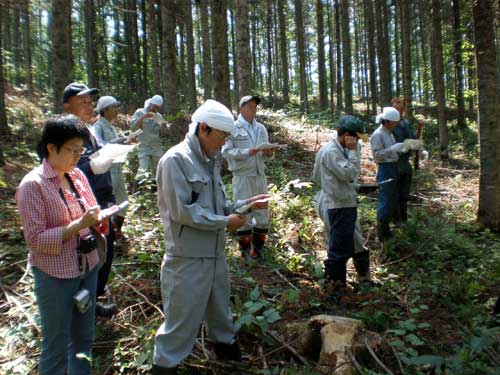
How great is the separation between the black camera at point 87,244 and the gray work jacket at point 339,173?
285 centimetres

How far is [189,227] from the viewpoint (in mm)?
2982

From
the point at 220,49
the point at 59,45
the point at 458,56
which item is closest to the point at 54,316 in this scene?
the point at 59,45

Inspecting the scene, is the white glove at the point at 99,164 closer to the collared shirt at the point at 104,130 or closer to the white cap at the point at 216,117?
the white cap at the point at 216,117

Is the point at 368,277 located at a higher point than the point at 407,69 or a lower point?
lower

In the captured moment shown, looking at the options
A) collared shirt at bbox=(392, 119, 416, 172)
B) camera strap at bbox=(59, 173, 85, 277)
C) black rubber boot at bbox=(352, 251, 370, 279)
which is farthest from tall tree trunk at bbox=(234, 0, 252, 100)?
camera strap at bbox=(59, 173, 85, 277)

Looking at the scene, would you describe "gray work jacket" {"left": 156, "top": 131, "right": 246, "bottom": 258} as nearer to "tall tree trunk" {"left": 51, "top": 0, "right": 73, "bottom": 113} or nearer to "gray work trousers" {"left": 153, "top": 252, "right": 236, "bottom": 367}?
"gray work trousers" {"left": 153, "top": 252, "right": 236, "bottom": 367}

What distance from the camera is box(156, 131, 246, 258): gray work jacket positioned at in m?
2.89

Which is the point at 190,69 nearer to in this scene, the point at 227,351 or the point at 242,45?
the point at 242,45

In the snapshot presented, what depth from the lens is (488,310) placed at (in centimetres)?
448

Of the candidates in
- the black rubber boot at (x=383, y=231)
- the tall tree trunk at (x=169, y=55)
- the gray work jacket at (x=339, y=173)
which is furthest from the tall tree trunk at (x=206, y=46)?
the gray work jacket at (x=339, y=173)

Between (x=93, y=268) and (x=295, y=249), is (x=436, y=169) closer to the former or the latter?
(x=295, y=249)

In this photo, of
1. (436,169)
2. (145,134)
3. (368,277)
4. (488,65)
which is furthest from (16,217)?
(436,169)

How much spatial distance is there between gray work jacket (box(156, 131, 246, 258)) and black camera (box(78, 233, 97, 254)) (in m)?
0.50

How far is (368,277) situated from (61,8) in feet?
23.3
